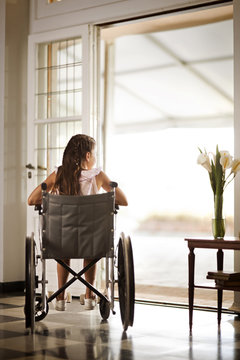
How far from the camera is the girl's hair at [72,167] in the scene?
12.4ft

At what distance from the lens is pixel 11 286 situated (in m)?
5.39

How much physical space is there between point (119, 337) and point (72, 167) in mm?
1077

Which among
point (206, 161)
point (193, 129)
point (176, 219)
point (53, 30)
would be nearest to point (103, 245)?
A: point (206, 161)

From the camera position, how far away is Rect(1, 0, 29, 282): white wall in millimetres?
5414

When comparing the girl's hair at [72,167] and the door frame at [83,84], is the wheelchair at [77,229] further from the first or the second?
the door frame at [83,84]

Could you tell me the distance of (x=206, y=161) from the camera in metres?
3.90

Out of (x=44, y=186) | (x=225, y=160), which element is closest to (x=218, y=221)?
(x=225, y=160)

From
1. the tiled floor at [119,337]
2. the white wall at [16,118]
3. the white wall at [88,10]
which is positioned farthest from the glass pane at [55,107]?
the tiled floor at [119,337]

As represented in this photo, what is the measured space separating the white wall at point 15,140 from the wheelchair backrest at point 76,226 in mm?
1963

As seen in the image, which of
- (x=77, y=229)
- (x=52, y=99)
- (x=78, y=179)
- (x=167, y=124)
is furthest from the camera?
(x=167, y=124)

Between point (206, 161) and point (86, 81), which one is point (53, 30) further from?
point (206, 161)

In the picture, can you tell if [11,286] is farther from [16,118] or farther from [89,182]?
[89,182]

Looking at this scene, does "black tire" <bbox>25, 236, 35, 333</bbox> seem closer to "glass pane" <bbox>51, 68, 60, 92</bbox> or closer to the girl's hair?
the girl's hair

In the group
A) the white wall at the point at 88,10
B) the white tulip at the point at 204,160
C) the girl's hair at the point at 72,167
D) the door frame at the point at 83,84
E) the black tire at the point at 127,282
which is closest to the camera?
the black tire at the point at 127,282
